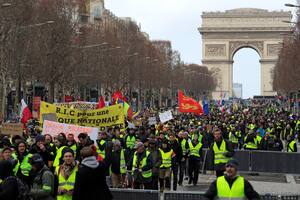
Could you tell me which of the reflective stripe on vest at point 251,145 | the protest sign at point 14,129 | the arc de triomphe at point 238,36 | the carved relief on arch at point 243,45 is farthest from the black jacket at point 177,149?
the carved relief on arch at point 243,45

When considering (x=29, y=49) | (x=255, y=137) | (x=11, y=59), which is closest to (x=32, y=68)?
(x=29, y=49)

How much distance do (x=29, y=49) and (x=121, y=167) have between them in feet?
99.1

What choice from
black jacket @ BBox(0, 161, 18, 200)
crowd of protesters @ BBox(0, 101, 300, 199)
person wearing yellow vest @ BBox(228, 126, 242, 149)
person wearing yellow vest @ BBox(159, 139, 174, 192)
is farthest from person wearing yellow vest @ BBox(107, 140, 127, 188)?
person wearing yellow vest @ BBox(228, 126, 242, 149)

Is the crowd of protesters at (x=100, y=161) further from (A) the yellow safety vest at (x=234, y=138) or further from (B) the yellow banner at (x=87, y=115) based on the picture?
(B) the yellow banner at (x=87, y=115)

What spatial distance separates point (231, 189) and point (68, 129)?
30.7ft

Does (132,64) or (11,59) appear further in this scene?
(132,64)

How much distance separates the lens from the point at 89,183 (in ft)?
33.8

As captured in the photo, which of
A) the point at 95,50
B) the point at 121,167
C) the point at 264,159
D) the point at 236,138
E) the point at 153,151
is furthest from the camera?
the point at 95,50

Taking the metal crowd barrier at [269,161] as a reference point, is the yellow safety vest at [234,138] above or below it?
above

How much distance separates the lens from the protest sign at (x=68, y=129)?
1892cm

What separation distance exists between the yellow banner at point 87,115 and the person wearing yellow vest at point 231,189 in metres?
11.5

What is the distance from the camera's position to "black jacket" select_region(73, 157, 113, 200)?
1027 centimetres

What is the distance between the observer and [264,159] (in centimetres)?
2422

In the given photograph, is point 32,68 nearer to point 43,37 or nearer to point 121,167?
point 43,37
